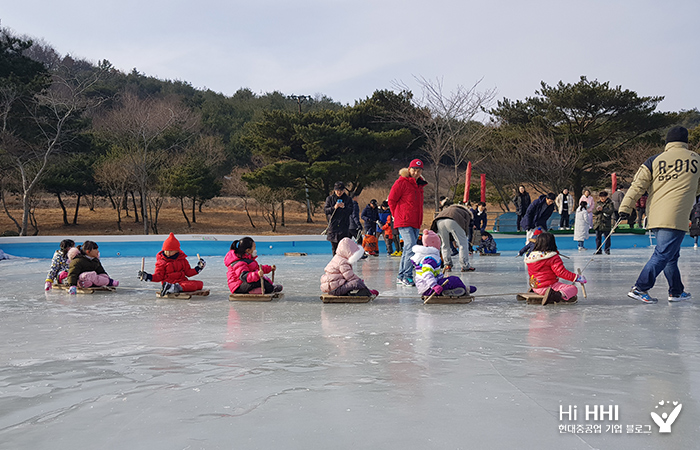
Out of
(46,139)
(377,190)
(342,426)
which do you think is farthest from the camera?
(377,190)

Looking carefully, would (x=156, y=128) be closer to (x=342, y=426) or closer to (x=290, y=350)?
(x=290, y=350)

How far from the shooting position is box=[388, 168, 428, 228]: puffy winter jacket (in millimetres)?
7133

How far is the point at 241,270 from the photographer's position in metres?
6.51

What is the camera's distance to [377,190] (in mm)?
35406

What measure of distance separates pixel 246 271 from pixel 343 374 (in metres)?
3.30

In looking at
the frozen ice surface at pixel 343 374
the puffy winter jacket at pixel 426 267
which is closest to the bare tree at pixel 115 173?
the frozen ice surface at pixel 343 374

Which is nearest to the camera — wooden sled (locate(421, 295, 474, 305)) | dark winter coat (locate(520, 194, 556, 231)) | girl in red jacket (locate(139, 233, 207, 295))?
wooden sled (locate(421, 295, 474, 305))

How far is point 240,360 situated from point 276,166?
2154 centimetres

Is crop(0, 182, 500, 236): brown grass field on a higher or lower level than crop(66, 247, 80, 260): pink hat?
higher

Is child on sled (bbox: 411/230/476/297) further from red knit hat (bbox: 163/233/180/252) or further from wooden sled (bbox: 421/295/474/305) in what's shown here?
red knit hat (bbox: 163/233/180/252)

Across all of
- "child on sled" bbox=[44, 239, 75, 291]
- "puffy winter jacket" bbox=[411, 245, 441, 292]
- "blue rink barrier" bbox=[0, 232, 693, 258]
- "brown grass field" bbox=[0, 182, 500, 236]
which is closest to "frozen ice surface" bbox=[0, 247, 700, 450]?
"puffy winter jacket" bbox=[411, 245, 441, 292]

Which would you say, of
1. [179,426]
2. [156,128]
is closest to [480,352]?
[179,426]

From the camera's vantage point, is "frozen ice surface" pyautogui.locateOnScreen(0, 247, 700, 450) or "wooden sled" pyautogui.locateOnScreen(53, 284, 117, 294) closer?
"frozen ice surface" pyautogui.locateOnScreen(0, 247, 700, 450)

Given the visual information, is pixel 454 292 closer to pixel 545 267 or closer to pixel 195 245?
pixel 545 267
